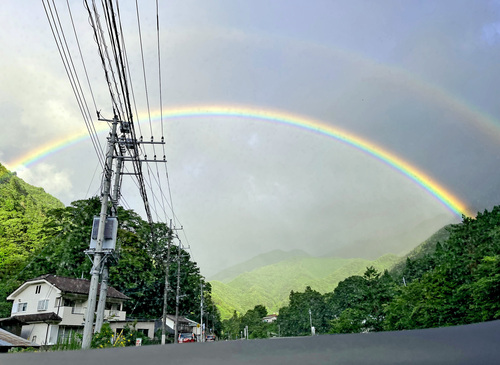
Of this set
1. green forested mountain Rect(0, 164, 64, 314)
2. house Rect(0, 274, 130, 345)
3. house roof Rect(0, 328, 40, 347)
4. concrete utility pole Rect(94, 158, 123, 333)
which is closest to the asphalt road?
concrete utility pole Rect(94, 158, 123, 333)

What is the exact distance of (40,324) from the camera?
26.5 m

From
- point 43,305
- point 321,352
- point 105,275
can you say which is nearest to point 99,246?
point 105,275

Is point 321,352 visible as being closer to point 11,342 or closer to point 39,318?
point 11,342

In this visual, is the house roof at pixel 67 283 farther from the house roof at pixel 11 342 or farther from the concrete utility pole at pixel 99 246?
the concrete utility pole at pixel 99 246

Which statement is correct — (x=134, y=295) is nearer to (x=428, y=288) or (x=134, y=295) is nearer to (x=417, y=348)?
(x=428, y=288)

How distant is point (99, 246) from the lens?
469 inches

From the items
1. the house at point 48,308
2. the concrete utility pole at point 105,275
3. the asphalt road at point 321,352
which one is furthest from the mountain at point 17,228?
the asphalt road at point 321,352

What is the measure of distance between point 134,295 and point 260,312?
95.4 meters

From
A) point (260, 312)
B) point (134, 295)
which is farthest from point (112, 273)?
point (260, 312)

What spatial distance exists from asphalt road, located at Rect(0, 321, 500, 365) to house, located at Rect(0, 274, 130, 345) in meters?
28.3

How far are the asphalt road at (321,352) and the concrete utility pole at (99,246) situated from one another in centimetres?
1021

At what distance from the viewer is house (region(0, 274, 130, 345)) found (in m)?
26.1

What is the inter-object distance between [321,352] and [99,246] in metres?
11.8

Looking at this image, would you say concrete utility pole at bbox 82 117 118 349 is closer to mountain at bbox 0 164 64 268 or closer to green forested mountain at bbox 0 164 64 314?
green forested mountain at bbox 0 164 64 314
